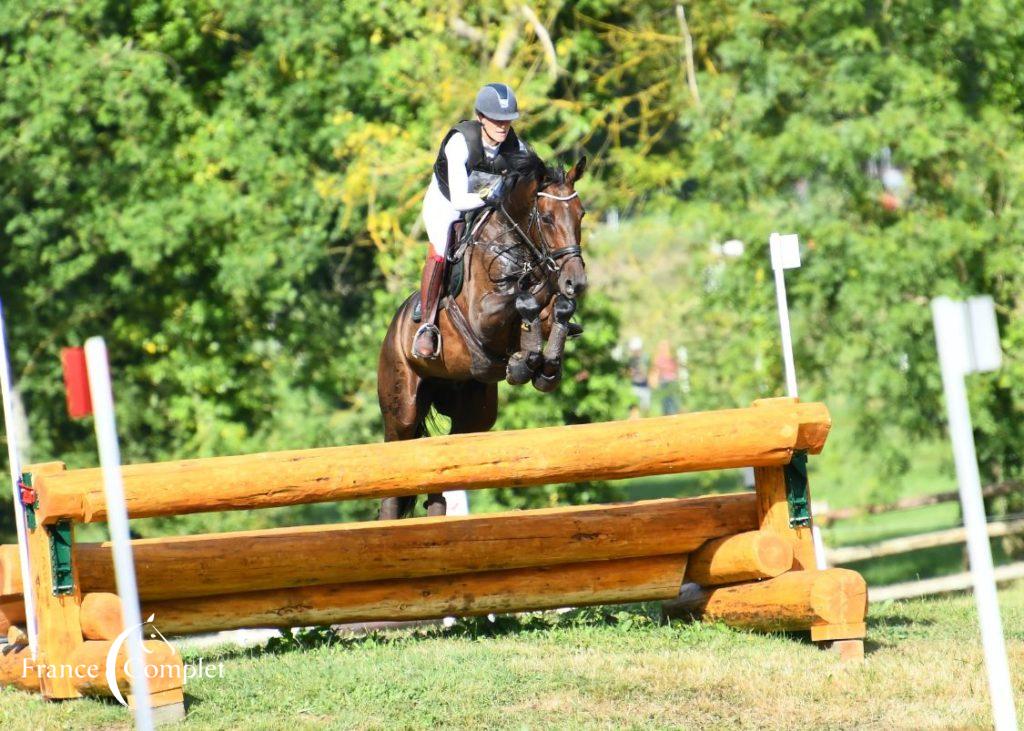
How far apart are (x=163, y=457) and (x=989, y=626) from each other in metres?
13.0

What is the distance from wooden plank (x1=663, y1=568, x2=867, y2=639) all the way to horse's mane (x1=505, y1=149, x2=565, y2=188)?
210 centimetres

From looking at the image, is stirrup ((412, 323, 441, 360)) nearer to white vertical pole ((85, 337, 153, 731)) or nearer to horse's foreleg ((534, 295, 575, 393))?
horse's foreleg ((534, 295, 575, 393))

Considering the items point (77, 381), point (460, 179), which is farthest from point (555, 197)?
point (77, 381)

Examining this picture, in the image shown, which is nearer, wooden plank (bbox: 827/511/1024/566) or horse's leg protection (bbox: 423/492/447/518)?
horse's leg protection (bbox: 423/492/447/518)

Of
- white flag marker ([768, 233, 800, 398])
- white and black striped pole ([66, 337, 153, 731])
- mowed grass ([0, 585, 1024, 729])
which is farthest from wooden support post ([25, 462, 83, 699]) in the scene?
white flag marker ([768, 233, 800, 398])

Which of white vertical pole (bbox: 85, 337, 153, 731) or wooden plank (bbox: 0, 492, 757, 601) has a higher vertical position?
white vertical pole (bbox: 85, 337, 153, 731)

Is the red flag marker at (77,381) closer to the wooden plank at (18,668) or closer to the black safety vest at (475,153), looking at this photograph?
the wooden plank at (18,668)

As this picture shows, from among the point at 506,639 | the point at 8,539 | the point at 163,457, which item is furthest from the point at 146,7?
the point at 506,639

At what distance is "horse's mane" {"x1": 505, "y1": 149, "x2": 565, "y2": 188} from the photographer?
6883 mm

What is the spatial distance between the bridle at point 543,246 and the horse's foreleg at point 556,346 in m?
0.17

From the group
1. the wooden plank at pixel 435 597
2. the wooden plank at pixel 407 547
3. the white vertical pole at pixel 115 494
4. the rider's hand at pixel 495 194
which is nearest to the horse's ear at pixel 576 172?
the rider's hand at pixel 495 194

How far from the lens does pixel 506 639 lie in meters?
6.83

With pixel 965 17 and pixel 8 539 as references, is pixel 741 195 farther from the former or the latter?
pixel 8 539

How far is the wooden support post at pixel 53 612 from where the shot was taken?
5.95 meters
